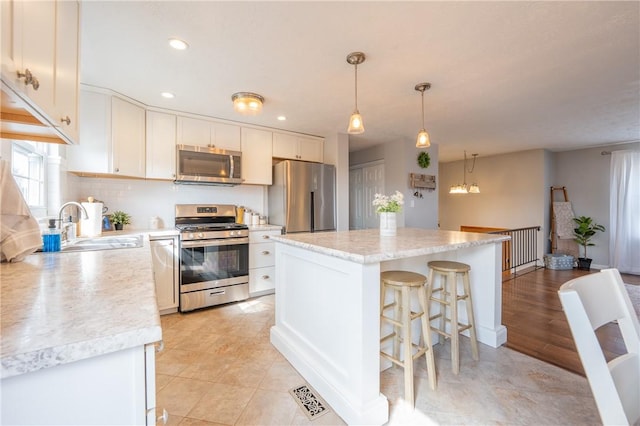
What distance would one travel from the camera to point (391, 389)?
69.2 inches

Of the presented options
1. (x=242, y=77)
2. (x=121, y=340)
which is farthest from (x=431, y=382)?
(x=242, y=77)

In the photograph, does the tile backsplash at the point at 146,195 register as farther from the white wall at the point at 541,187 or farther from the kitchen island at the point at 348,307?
the white wall at the point at 541,187

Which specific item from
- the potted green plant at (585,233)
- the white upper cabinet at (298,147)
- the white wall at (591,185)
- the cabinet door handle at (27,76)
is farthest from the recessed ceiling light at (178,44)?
the white wall at (591,185)

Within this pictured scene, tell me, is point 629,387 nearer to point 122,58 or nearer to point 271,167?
point 122,58

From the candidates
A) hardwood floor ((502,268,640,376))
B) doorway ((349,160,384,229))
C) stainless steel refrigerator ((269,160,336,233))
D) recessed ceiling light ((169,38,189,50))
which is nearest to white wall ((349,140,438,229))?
doorway ((349,160,384,229))

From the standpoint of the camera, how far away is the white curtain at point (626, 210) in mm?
4766

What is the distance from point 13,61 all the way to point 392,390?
90.6 inches

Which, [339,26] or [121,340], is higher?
[339,26]

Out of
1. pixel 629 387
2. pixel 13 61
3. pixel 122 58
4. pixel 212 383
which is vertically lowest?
pixel 212 383

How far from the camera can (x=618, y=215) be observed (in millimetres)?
4891

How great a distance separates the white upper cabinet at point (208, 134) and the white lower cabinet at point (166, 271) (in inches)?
48.9

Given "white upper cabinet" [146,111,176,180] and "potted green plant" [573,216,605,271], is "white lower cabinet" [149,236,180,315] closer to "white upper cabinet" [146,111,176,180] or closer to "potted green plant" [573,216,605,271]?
"white upper cabinet" [146,111,176,180]

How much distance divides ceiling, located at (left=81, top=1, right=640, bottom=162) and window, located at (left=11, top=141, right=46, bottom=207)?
31.1 inches

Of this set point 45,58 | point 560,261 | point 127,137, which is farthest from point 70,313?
point 560,261
